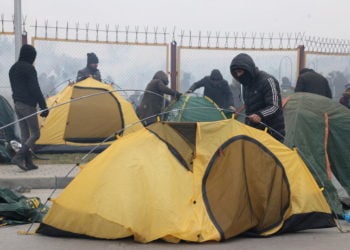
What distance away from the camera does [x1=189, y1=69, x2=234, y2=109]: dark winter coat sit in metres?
12.7

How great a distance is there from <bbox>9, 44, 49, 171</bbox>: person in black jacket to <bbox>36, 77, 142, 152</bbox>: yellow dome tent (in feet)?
6.04

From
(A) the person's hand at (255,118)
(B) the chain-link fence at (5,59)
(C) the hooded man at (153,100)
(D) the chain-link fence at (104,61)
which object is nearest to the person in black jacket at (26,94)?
(C) the hooded man at (153,100)

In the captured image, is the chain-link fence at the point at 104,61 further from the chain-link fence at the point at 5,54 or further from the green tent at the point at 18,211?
the green tent at the point at 18,211

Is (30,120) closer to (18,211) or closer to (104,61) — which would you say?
(18,211)

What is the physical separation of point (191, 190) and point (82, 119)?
5.76m

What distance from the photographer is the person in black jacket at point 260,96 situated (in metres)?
6.83

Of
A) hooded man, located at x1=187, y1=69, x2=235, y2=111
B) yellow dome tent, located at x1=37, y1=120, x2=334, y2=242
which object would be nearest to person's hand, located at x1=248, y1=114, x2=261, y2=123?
yellow dome tent, located at x1=37, y1=120, x2=334, y2=242

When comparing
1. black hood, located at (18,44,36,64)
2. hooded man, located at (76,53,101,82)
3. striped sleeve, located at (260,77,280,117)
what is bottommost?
hooded man, located at (76,53,101,82)

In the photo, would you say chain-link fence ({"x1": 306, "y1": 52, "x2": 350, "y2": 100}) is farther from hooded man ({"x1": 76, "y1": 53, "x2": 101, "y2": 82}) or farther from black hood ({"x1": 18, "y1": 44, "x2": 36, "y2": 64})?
black hood ({"x1": 18, "y1": 44, "x2": 36, "y2": 64})

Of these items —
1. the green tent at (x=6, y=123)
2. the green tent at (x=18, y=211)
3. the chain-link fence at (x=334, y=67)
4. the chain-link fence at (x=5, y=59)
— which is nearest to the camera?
the green tent at (x=18, y=211)

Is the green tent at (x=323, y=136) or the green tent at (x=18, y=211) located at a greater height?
the green tent at (x=323, y=136)

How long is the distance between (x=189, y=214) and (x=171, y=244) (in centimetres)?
33

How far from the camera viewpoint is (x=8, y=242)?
5.81 metres

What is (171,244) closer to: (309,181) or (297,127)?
(309,181)
